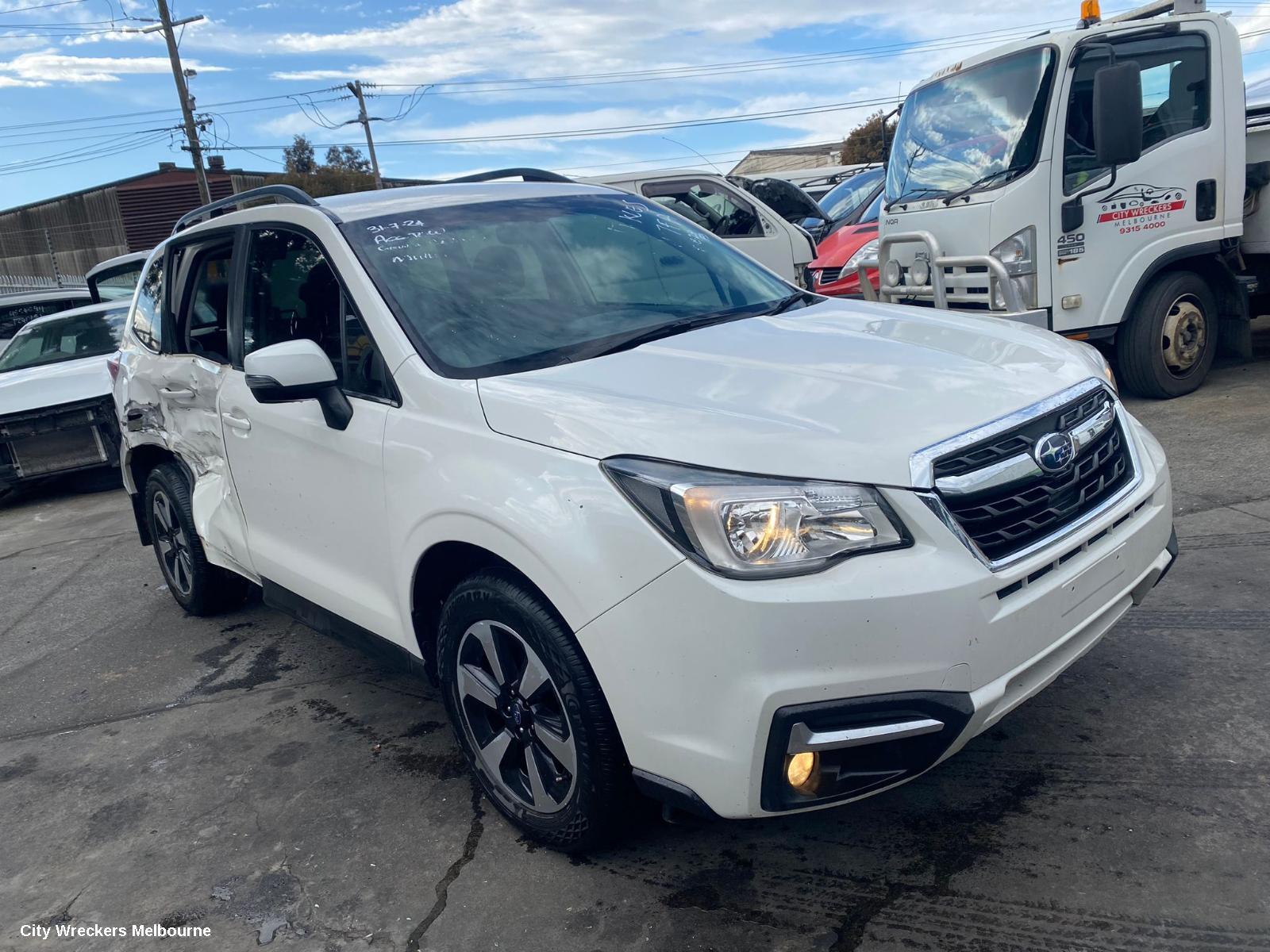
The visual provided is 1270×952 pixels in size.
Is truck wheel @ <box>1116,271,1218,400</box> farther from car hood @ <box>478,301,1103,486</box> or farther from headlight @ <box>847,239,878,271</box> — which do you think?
car hood @ <box>478,301,1103,486</box>

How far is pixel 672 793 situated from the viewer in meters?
2.34

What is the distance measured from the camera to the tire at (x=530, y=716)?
2.48 meters

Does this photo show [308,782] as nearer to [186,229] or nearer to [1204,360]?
[186,229]

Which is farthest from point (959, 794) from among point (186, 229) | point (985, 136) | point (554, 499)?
point (985, 136)

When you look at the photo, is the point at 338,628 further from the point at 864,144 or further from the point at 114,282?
the point at 864,144

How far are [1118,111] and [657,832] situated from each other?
516cm

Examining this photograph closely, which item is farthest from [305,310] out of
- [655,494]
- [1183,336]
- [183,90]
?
[183,90]

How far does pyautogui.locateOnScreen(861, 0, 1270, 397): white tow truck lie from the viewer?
6414 mm

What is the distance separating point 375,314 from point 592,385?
2.83ft

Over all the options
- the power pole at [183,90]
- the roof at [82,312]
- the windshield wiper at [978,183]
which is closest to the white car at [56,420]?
the roof at [82,312]

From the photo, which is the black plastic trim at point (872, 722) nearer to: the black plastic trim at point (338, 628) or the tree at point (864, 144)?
the black plastic trim at point (338, 628)

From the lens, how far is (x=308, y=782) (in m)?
3.45

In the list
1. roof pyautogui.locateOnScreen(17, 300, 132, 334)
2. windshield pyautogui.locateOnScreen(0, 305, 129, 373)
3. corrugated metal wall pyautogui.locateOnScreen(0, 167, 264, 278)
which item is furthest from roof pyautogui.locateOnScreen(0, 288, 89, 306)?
corrugated metal wall pyautogui.locateOnScreen(0, 167, 264, 278)

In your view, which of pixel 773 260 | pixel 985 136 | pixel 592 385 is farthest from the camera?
pixel 773 260
